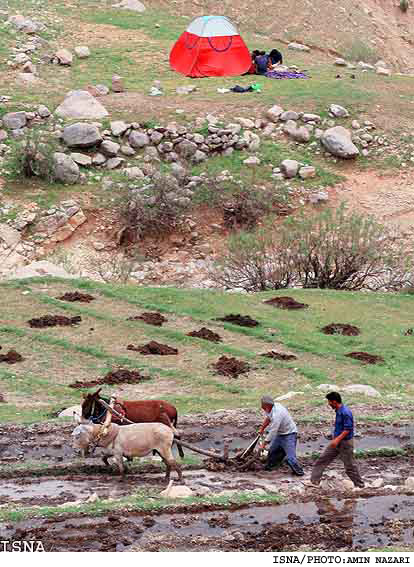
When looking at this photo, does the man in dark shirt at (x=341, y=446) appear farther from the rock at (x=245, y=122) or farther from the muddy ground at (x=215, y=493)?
the rock at (x=245, y=122)

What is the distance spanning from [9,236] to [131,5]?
Result: 18494mm

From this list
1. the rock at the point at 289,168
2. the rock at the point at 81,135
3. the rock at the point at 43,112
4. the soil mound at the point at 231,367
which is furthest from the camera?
the rock at the point at 43,112

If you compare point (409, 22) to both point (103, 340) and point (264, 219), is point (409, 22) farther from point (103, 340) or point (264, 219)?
point (103, 340)

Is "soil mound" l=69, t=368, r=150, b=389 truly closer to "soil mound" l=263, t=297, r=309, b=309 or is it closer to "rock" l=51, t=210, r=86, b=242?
"soil mound" l=263, t=297, r=309, b=309

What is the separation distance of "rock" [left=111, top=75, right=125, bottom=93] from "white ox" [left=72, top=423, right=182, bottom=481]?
26.9 meters

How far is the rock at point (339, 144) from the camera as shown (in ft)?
123

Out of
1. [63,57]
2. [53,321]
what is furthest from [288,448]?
[63,57]

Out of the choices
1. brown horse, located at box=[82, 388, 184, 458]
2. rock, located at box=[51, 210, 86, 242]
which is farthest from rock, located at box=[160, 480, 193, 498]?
rock, located at box=[51, 210, 86, 242]

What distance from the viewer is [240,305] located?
24.7 m

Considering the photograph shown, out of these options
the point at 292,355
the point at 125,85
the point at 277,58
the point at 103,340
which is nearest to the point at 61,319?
the point at 103,340

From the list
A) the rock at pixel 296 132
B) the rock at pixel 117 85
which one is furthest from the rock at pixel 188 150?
the rock at pixel 117 85

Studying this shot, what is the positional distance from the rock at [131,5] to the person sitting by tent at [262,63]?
8162 mm

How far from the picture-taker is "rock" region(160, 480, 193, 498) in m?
13.4

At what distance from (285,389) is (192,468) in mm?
4752
